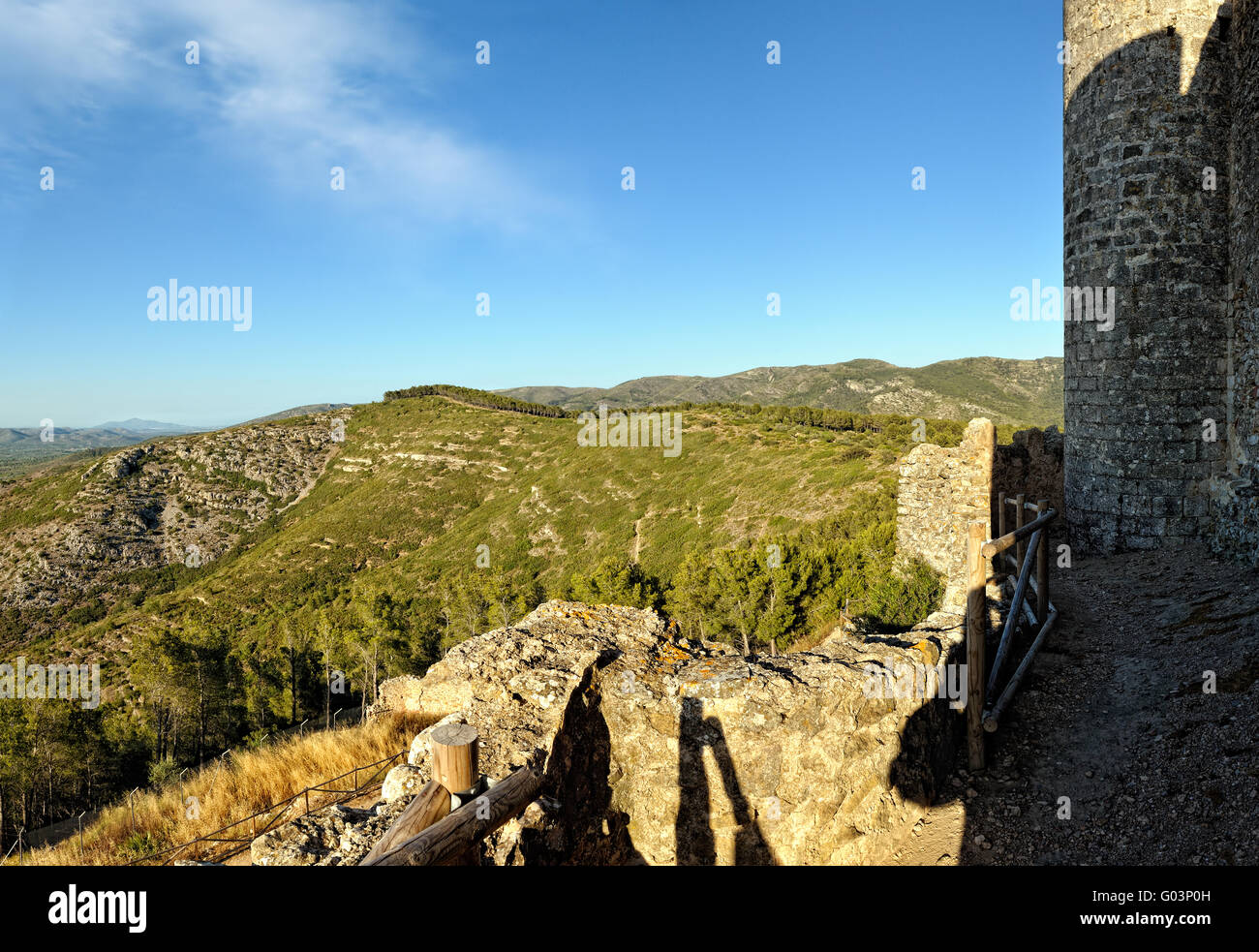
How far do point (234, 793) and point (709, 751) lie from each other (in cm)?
529

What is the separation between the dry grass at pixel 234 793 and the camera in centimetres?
660

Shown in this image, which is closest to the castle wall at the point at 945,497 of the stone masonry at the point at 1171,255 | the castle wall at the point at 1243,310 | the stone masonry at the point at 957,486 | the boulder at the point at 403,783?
the stone masonry at the point at 957,486

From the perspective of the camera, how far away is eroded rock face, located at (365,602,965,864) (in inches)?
231

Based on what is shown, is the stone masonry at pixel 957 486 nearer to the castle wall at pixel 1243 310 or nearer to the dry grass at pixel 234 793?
the castle wall at pixel 1243 310

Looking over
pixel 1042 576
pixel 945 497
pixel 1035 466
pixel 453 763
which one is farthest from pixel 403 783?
pixel 1035 466

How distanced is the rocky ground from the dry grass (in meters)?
5.88

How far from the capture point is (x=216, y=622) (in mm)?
42750

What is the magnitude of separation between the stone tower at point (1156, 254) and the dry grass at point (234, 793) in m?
13.1

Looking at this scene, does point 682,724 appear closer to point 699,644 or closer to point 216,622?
point 699,644
